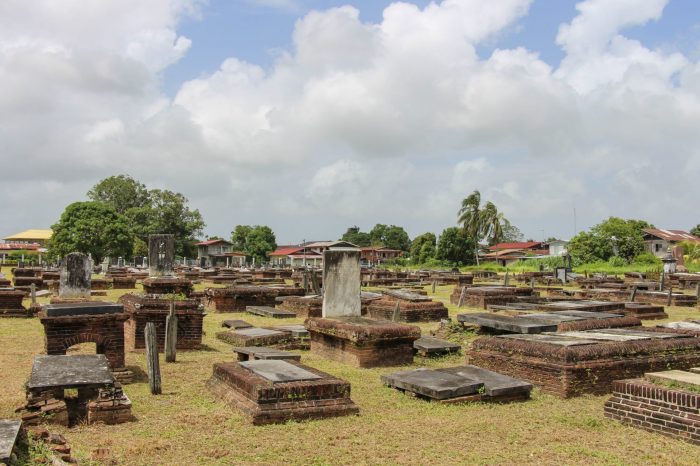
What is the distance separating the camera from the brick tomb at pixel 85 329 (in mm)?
8719

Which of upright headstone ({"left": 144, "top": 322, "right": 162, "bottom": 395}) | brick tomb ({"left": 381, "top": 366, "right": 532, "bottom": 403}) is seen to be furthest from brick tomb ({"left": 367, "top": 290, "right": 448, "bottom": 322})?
upright headstone ({"left": 144, "top": 322, "right": 162, "bottom": 395})

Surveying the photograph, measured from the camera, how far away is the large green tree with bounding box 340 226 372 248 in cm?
11638

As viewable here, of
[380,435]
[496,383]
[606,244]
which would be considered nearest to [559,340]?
[496,383]

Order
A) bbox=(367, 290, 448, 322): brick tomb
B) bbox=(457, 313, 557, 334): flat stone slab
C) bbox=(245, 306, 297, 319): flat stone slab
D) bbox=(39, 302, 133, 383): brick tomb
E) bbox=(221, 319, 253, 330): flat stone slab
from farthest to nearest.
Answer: bbox=(245, 306, 297, 319): flat stone slab, bbox=(367, 290, 448, 322): brick tomb, bbox=(221, 319, 253, 330): flat stone slab, bbox=(457, 313, 557, 334): flat stone slab, bbox=(39, 302, 133, 383): brick tomb

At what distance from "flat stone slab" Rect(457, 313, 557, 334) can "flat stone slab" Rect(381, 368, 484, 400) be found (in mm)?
3269

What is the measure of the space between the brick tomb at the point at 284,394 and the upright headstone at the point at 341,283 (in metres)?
3.97

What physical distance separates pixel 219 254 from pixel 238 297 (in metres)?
68.0

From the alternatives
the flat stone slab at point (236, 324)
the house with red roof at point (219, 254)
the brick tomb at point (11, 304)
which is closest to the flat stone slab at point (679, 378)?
the flat stone slab at point (236, 324)

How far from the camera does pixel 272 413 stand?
20.5 feet

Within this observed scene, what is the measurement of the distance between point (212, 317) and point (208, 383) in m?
9.74

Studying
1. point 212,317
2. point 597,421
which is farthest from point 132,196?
point 597,421

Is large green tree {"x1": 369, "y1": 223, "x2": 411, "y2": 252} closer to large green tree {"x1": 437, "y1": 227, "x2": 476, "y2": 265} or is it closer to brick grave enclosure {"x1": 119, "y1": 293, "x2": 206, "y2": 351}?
large green tree {"x1": 437, "y1": 227, "x2": 476, "y2": 265}

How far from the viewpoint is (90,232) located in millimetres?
53688

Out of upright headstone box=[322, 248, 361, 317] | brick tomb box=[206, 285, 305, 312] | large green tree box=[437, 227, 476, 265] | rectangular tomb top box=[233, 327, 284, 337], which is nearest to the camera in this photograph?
upright headstone box=[322, 248, 361, 317]
